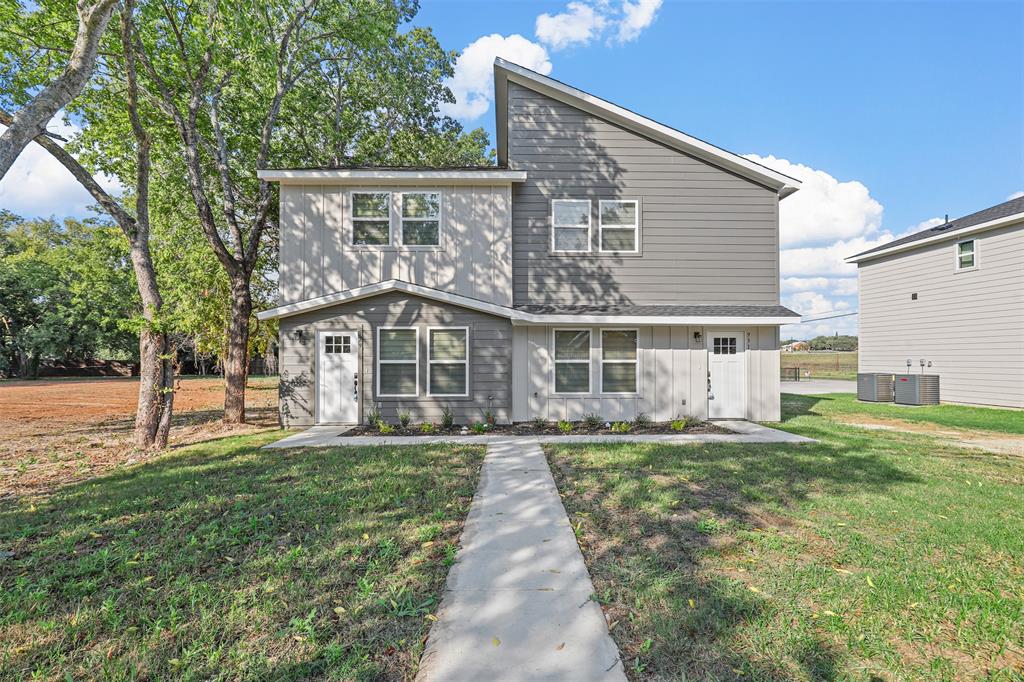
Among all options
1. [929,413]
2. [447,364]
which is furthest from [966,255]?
[447,364]

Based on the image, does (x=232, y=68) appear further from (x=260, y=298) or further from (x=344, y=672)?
(x=344, y=672)

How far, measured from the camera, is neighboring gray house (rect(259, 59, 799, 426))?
9961 millimetres

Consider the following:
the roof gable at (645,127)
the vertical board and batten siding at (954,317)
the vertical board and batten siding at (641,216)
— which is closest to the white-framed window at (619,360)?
the vertical board and batten siding at (641,216)

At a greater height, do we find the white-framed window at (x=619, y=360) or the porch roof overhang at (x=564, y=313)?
the porch roof overhang at (x=564, y=313)

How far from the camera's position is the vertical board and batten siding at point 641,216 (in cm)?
1072

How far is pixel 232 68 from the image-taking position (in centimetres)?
974

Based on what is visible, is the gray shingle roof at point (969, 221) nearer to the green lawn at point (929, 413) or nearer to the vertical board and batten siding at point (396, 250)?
the green lawn at point (929, 413)

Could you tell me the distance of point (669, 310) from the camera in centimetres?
1027

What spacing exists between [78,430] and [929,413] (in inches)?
856

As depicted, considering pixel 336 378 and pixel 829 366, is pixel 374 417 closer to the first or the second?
pixel 336 378

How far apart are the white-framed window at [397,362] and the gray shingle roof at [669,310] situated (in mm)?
2645

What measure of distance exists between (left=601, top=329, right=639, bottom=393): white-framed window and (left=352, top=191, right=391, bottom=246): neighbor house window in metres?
5.90

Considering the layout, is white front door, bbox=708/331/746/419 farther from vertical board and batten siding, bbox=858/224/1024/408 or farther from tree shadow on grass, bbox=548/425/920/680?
vertical board and batten siding, bbox=858/224/1024/408

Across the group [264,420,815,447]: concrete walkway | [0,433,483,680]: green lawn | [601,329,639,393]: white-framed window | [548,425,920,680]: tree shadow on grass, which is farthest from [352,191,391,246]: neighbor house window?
[548,425,920,680]: tree shadow on grass
